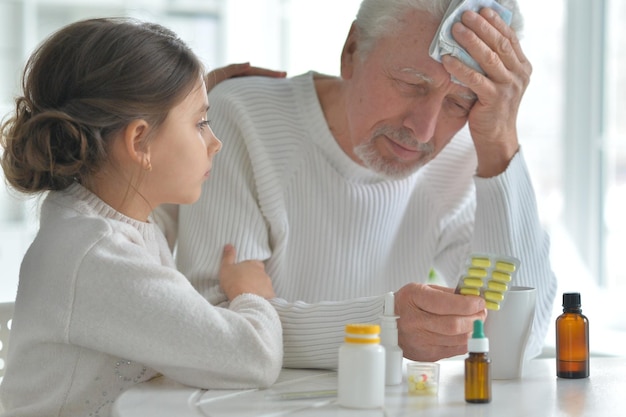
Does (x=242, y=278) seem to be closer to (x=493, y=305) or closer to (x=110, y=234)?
(x=110, y=234)

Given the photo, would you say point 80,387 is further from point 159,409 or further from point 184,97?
point 184,97

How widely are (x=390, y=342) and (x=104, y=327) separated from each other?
1.39 ft

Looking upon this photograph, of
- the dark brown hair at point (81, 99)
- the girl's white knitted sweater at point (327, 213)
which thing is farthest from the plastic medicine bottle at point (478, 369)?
the dark brown hair at point (81, 99)

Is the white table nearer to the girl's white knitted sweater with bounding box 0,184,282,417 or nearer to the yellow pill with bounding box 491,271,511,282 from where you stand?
the girl's white knitted sweater with bounding box 0,184,282,417

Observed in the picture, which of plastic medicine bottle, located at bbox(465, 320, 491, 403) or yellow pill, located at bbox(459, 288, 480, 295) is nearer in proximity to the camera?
plastic medicine bottle, located at bbox(465, 320, 491, 403)

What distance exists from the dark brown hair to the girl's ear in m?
0.01

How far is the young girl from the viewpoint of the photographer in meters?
1.29

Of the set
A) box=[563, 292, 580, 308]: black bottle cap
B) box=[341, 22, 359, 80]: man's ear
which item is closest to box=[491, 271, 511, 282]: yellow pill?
box=[563, 292, 580, 308]: black bottle cap

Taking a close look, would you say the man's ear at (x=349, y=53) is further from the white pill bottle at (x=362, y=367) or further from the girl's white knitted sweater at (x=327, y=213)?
the white pill bottle at (x=362, y=367)

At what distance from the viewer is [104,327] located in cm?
129

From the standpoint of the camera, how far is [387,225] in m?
A: 2.03

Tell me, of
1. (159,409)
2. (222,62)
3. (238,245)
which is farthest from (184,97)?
(222,62)

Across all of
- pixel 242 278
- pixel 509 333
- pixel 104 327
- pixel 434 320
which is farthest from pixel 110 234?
pixel 509 333

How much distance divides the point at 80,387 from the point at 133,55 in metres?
0.52
